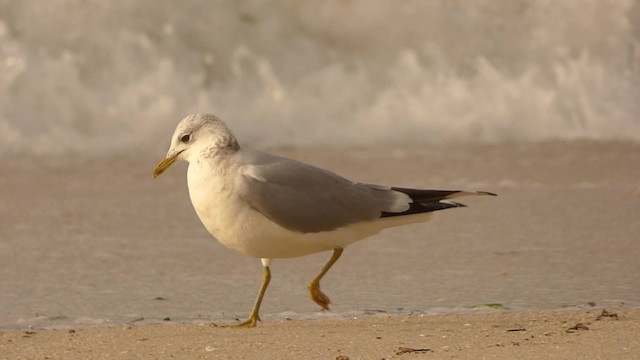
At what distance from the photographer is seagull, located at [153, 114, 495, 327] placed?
4.45m

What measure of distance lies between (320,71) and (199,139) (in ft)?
18.2

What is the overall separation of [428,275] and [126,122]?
4324 millimetres

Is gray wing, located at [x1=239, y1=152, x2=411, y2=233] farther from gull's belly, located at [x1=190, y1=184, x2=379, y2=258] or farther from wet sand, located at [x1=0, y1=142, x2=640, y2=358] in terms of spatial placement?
wet sand, located at [x1=0, y1=142, x2=640, y2=358]

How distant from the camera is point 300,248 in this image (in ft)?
15.2

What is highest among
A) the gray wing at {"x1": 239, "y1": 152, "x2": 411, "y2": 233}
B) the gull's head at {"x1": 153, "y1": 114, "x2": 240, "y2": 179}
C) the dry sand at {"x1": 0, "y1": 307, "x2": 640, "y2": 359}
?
the gull's head at {"x1": 153, "y1": 114, "x2": 240, "y2": 179}

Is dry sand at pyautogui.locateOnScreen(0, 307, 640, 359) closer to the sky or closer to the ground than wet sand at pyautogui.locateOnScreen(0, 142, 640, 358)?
closer to the ground

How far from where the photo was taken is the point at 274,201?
14.7 feet

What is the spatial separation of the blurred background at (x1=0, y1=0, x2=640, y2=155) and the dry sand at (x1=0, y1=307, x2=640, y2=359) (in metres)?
4.41

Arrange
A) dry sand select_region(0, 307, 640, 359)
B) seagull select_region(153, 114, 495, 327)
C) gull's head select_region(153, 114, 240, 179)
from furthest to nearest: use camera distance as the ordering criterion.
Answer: gull's head select_region(153, 114, 240, 179), seagull select_region(153, 114, 495, 327), dry sand select_region(0, 307, 640, 359)

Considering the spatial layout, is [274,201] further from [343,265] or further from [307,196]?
[343,265]

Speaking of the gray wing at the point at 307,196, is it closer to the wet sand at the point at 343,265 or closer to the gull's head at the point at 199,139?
the gull's head at the point at 199,139

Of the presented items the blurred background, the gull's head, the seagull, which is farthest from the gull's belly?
the blurred background

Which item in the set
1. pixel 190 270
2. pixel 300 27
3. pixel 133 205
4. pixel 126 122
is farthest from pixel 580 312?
pixel 300 27

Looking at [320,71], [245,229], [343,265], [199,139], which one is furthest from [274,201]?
[320,71]
